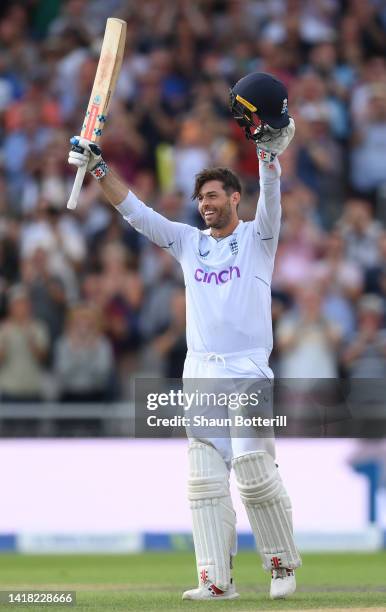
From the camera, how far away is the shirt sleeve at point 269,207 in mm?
7598

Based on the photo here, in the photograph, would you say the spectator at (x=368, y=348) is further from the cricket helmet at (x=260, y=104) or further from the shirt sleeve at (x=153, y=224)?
the cricket helmet at (x=260, y=104)

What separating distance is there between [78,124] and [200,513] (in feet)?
27.7

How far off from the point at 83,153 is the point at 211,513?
2022 mm

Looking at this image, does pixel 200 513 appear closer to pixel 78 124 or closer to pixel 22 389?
pixel 22 389

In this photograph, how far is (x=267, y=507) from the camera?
7637 mm

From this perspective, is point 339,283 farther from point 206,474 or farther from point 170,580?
point 206,474

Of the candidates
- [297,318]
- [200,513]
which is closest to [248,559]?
[297,318]

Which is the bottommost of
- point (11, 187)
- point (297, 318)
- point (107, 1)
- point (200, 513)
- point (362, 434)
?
point (200, 513)

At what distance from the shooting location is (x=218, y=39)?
653 inches

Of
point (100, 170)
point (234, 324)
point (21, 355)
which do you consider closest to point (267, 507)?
point (234, 324)

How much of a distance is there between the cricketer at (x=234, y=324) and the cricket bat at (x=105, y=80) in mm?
149

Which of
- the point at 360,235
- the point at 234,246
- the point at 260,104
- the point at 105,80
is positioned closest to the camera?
the point at 260,104

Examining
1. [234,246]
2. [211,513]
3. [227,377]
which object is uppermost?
[234,246]

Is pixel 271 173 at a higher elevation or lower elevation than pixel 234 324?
higher
